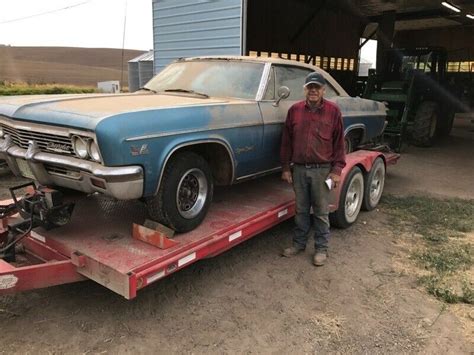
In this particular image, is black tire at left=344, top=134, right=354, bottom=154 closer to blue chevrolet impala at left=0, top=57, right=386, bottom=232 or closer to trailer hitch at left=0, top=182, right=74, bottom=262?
blue chevrolet impala at left=0, top=57, right=386, bottom=232

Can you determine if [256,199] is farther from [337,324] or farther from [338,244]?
[337,324]

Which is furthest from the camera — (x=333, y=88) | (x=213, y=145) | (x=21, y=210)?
(x=333, y=88)

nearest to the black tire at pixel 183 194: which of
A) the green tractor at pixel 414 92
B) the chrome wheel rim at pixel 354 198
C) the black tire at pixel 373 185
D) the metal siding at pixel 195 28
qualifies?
the chrome wheel rim at pixel 354 198

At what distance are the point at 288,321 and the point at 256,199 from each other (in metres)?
1.61

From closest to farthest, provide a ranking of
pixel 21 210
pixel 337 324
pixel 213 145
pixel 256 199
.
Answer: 1. pixel 337 324
2. pixel 21 210
3. pixel 213 145
4. pixel 256 199

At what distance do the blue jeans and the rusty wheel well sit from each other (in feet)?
2.28

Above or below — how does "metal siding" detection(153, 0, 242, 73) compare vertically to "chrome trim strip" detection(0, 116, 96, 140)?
above

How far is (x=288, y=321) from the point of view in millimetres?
3393

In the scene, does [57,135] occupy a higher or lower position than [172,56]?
lower

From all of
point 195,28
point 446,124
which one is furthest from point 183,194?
point 446,124

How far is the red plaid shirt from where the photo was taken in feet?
13.6

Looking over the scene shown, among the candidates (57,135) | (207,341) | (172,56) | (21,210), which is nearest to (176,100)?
(57,135)

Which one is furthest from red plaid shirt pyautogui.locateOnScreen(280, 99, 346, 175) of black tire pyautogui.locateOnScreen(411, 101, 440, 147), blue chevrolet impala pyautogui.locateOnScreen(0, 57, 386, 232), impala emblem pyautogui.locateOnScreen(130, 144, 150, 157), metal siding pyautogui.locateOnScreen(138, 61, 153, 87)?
metal siding pyautogui.locateOnScreen(138, 61, 153, 87)

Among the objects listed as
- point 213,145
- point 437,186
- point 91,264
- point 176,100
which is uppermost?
point 176,100
